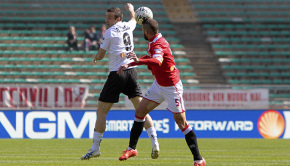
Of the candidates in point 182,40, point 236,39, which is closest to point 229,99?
point 236,39

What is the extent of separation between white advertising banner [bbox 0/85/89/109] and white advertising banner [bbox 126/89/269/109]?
1.71 m

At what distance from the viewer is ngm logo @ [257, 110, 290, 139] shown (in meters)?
18.7

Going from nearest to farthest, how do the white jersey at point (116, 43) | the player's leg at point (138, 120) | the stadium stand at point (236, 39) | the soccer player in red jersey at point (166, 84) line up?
the soccer player in red jersey at point (166, 84), the player's leg at point (138, 120), the white jersey at point (116, 43), the stadium stand at point (236, 39)

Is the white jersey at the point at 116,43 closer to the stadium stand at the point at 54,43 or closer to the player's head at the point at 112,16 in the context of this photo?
the player's head at the point at 112,16

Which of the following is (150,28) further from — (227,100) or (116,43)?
(227,100)

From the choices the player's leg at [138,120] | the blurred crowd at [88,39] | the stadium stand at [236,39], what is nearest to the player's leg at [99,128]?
the player's leg at [138,120]

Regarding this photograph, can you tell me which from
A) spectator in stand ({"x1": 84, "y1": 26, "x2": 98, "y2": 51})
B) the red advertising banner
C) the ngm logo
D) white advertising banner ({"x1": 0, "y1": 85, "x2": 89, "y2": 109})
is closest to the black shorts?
white advertising banner ({"x1": 0, "y1": 85, "x2": 89, "y2": 109})

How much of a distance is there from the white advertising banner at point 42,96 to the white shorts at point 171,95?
1076 centimetres

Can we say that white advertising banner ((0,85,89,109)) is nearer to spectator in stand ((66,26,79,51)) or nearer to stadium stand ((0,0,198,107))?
stadium stand ((0,0,198,107))

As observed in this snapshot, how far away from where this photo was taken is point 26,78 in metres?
25.0

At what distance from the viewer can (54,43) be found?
26.9 m

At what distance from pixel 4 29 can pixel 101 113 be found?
65.1ft

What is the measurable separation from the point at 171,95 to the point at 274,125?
11351 mm

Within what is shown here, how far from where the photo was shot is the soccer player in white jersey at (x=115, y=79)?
29.7ft
